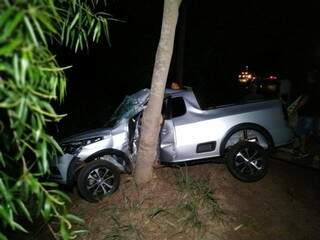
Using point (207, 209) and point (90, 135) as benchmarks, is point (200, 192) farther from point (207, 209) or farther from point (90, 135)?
point (90, 135)

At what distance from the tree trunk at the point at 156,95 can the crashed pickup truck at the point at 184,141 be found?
2.34ft

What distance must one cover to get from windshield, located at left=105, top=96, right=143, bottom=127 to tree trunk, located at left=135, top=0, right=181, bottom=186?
3.71 feet

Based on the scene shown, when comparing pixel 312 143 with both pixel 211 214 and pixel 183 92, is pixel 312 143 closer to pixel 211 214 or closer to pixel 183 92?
pixel 183 92

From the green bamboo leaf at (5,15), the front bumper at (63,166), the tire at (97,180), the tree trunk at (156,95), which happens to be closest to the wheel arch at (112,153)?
the tire at (97,180)

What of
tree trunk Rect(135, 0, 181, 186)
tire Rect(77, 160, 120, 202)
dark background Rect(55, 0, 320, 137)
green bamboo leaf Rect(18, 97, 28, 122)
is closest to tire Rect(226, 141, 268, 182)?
tree trunk Rect(135, 0, 181, 186)

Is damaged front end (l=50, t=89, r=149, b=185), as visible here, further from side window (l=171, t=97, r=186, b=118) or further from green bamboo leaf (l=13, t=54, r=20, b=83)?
green bamboo leaf (l=13, t=54, r=20, b=83)

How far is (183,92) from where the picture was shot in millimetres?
7250

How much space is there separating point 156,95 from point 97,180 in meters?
2.02

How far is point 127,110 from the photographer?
7.26 metres

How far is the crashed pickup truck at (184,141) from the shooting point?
659 cm

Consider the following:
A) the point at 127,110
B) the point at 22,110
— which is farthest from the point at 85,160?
the point at 22,110

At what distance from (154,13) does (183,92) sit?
9.11m

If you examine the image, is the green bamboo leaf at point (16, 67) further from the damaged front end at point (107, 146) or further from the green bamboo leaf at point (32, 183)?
the damaged front end at point (107, 146)

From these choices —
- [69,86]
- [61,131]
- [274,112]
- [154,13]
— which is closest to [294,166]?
[274,112]
